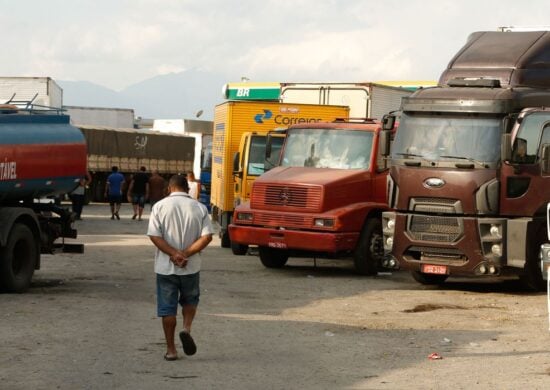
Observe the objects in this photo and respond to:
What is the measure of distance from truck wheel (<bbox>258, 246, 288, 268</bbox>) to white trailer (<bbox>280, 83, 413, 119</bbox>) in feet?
20.3

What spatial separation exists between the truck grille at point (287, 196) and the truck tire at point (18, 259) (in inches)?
190

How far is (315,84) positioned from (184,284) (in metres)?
18.3

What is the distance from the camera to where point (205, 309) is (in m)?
16.8

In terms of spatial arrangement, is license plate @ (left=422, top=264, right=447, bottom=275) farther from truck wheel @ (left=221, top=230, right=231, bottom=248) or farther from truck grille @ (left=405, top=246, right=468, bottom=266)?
truck wheel @ (left=221, top=230, right=231, bottom=248)

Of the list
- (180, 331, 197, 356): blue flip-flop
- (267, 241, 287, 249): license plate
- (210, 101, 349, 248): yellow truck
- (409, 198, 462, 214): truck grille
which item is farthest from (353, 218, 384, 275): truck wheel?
(180, 331, 197, 356): blue flip-flop

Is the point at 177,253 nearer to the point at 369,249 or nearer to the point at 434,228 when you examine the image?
the point at 434,228

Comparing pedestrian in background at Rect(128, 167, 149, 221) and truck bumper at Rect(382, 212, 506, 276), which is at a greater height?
truck bumper at Rect(382, 212, 506, 276)

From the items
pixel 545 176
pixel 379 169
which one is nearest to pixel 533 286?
pixel 545 176

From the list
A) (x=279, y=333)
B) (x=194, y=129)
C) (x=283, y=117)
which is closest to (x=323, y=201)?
(x=283, y=117)

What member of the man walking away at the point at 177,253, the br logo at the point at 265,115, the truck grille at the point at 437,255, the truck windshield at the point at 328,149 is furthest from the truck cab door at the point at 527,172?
the br logo at the point at 265,115

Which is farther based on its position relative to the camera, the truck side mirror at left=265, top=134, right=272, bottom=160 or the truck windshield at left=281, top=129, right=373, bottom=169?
the truck side mirror at left=265, top=134, right=272, bottom=160

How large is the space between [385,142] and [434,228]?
1758 mm

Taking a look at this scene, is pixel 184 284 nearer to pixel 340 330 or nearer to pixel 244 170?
pixel 340 330

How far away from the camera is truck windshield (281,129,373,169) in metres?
23.0
